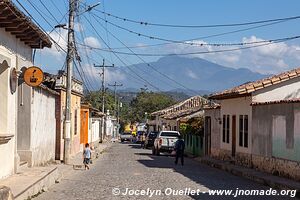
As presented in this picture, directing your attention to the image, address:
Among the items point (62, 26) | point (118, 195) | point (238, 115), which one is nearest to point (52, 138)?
point (62, 26)

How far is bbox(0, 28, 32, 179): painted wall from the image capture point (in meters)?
16.3

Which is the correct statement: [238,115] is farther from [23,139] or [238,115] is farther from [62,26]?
[23,139]

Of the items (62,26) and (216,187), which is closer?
(216,187)

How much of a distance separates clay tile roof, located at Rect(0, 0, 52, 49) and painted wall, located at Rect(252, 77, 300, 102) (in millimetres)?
10789

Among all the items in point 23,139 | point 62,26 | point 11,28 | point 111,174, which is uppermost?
point 62,26

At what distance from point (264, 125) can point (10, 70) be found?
11.6 metres

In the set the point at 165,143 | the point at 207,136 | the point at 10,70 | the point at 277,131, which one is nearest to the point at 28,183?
the point at 10,70

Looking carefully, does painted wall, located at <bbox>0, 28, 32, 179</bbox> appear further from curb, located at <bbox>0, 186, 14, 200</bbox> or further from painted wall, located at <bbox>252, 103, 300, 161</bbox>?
painted wall, located at <bbox>252, 103, 300, 161</bbox>

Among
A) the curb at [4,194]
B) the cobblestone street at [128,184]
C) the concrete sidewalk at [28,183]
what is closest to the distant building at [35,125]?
the concrete sidewalk at [28,183]

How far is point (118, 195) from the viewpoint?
15219mm

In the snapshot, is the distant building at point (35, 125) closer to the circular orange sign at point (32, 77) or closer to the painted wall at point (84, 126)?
the circular orange sign at point (32, 77)

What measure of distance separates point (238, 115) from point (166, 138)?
12032mm

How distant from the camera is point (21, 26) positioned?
1684cm

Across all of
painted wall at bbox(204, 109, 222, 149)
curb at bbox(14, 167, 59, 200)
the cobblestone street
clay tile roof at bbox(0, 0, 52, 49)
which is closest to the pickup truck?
painted wall at bbox(204, 109, 222, 149)
